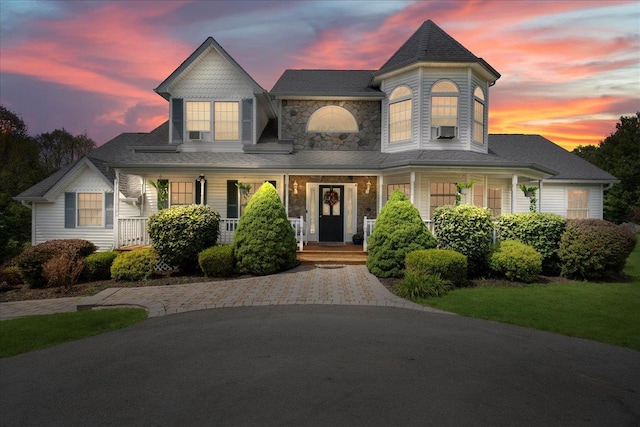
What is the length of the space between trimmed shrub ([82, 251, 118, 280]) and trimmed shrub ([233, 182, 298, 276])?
4326mm

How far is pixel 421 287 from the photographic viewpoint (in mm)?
10055

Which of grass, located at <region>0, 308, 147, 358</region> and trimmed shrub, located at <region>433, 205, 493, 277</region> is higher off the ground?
trimmed shrub, located at <region>433, 205, 493, 277</region>

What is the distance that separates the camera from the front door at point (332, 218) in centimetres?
1812

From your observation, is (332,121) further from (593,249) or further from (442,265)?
(593,249)

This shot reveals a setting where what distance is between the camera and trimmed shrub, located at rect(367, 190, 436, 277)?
12.2m

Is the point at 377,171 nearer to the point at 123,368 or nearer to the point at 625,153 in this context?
the point at 123,368

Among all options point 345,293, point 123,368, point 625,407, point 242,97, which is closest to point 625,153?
point 242,97

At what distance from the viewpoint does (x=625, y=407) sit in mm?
4449

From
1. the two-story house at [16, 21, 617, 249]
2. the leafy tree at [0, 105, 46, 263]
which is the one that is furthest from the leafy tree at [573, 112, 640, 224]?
the leafy tree at [0, 105, 46, 263]

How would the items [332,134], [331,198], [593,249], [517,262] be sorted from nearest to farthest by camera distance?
1. [517,262]
2. [593,249]
3. [331,198]
4. [332,134]

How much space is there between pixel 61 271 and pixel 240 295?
20.1 feet

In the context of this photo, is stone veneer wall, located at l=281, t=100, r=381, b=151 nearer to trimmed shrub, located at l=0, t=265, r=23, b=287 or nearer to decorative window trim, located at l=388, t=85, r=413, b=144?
decorative window trim, located at l=388, t=85, r=413, b=144

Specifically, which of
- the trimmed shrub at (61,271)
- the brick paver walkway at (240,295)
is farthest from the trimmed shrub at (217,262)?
the trimmed shrub at (61,271)

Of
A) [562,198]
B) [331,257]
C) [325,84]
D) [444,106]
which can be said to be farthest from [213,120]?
[562,198]
